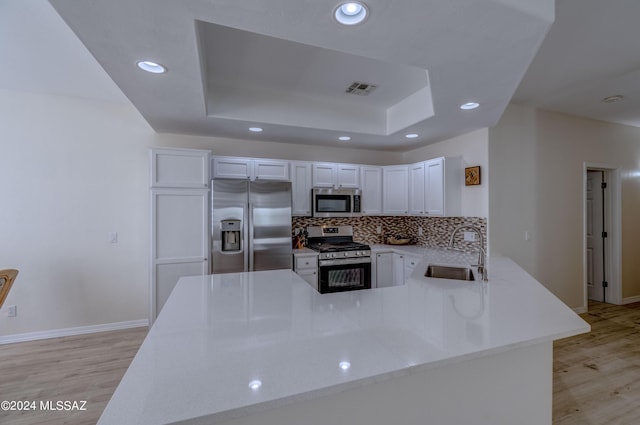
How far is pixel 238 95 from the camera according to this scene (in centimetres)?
319

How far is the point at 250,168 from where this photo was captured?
12.8 feet

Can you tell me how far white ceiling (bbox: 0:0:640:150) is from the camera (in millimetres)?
1513

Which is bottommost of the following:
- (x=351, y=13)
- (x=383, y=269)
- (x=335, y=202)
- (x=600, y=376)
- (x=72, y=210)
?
(x=600, y=376)

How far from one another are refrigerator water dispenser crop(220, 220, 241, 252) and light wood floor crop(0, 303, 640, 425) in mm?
1448

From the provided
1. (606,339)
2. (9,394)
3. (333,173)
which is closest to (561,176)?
(606,339)

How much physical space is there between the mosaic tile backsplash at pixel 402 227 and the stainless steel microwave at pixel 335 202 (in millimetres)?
383

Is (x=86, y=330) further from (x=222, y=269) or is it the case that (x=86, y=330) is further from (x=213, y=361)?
(x=213, y=361)

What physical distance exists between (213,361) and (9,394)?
264cm

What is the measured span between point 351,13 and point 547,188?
3843 millimetres

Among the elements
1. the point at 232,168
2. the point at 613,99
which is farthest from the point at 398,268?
the point at 613,99

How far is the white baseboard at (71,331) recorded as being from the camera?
3.30m

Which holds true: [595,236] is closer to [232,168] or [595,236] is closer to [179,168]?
[232,168]

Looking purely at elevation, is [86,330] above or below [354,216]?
below

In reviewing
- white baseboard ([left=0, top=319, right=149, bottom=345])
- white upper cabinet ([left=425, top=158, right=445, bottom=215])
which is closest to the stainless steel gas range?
white upper cabinet ([left=425, top=158, right=445, bottom=215])
